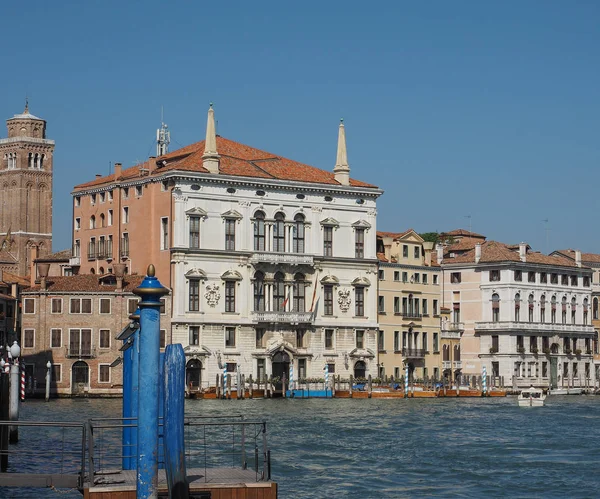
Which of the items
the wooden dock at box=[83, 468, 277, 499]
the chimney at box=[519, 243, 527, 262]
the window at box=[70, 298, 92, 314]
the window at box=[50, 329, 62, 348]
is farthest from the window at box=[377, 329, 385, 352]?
Answer: the wooden dock at box=[83, 468, 277, 499]

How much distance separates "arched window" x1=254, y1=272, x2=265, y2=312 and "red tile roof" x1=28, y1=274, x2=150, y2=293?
623cm

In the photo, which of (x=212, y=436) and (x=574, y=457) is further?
(x=212, y=436)

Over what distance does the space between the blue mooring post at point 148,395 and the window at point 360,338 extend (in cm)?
5300

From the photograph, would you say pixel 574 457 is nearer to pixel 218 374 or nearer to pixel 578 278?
pixel 218 374

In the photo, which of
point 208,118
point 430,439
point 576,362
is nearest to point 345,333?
point 208,118

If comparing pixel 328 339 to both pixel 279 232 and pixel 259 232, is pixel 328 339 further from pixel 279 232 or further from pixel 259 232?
pixel 259 232

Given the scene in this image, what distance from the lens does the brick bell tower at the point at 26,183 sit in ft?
378

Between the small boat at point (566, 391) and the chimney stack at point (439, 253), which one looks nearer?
the small boat at point (566, 391)

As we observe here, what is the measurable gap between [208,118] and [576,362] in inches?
1280

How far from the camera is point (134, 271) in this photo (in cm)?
6694

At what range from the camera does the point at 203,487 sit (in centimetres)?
1761

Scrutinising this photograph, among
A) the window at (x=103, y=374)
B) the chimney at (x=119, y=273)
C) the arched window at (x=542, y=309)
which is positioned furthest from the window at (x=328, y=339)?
the arched window at (x=542, y=309)

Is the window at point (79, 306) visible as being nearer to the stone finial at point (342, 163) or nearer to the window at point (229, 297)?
the window at point (229, 297)

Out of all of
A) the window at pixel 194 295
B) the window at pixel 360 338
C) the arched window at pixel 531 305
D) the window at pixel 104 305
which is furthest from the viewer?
the arched window at pixel 531 305
